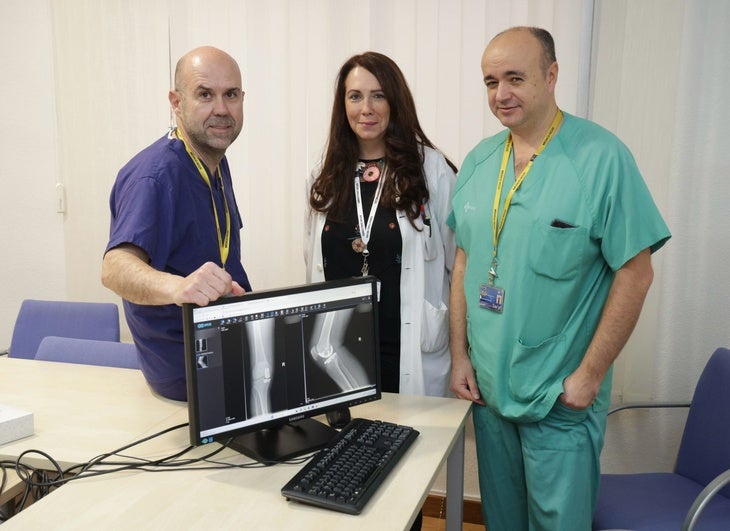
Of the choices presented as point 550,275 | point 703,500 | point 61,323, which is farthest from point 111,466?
point 61,323

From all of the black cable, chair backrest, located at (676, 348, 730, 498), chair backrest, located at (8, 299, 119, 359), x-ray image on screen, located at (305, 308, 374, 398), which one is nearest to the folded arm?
x-ray image on screen, located at (305, 308, 374, 398)

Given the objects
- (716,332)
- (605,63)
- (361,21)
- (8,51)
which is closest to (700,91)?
(605,63)

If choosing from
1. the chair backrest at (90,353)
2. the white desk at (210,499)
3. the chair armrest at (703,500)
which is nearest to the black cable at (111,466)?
the white desk at (210,499)

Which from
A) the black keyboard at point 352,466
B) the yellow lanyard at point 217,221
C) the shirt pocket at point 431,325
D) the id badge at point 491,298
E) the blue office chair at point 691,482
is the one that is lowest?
the blue office chair at point 691,482

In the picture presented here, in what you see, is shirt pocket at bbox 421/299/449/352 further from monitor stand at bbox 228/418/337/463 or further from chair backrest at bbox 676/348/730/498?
chair backrest at bbox 676/348/730/498

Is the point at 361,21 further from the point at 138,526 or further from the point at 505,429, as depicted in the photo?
the point at 138,526

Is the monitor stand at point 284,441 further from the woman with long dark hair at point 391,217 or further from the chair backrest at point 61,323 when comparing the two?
the chair backrest at point 61,323

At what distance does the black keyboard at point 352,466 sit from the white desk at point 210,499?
0.07 feet

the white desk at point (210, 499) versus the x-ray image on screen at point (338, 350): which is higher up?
→ the x-ray image on screen at point (338, 350)

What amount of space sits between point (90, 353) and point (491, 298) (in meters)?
1.45

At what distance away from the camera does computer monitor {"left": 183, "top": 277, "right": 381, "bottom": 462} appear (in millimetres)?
1500

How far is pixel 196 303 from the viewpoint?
4.79ft

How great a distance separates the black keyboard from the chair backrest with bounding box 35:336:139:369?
109 cm

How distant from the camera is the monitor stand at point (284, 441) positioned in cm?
158
